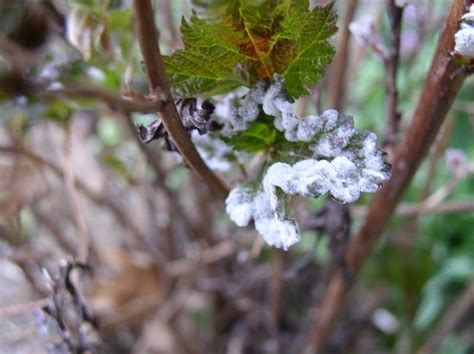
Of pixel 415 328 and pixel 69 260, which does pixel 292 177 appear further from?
pixel 415 328

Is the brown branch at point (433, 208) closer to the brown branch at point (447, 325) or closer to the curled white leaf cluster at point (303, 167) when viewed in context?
the brown branch at point (447, 325)

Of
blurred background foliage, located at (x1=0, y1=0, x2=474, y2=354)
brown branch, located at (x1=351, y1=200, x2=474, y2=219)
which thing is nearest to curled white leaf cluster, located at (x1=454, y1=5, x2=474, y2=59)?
brown branch, located at (x1=351, y1=200, x2=474, y2=219)

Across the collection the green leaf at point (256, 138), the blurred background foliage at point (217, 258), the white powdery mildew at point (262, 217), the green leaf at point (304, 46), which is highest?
the green leaf at point (304, 46)

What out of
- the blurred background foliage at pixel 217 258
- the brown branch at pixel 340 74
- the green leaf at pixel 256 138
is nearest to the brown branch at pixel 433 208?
the blurred background foliage at pixel 217 258

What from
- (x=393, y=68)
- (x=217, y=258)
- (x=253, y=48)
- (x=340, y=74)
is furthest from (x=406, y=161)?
(x=217, y=258)

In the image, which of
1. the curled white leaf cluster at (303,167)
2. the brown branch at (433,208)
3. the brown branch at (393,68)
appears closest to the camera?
the curled white leaf cluster at (303,167)

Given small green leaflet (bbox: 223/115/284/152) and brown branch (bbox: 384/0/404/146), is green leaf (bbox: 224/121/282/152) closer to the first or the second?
small green leaflet (bbox: 223/115/284/152)
